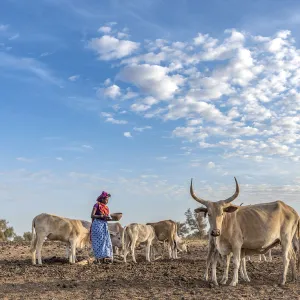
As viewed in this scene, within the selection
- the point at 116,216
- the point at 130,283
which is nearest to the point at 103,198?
the point at 116,216

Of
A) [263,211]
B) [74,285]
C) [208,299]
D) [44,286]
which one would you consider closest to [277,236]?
[263,211]

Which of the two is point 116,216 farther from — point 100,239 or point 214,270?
point 214,270

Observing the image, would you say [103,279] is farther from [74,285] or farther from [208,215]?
[208,215]

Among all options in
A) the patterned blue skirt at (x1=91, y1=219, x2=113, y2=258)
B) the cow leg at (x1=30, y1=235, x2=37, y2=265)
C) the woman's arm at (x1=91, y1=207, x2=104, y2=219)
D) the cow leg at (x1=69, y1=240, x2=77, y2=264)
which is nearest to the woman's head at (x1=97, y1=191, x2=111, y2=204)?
the woman's arm at (x1=91, y1=207, x2=104, y2=219)

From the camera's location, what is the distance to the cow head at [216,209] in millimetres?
9757

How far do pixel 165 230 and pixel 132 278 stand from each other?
23.6ft

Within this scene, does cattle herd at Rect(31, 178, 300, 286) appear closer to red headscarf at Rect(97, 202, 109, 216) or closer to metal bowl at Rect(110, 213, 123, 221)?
red headscarf at Rect(97, 202, 109, 216)

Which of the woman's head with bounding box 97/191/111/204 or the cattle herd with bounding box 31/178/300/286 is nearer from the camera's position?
the cattle herd with bounding box 31/178/300/286

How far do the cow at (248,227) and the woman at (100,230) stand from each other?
4.93m

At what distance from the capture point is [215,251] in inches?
402

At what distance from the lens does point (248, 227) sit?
10.2 meters

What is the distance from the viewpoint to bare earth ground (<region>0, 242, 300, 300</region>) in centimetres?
905

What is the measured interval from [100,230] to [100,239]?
0.28 m

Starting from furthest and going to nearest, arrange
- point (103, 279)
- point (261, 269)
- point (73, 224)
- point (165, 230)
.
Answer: point (165, 230), point (73, 224), point (261, 269), point (103, 279)
